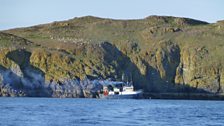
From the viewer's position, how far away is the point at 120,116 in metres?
88.3

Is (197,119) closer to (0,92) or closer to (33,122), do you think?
(33,122)

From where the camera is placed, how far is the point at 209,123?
79.2 meters

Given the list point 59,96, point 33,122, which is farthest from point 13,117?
point 59,96

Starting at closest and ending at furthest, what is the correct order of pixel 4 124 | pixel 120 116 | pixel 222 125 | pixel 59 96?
pixel 4 124
pixel 222 125
pixel 120 116
pixel 59 96

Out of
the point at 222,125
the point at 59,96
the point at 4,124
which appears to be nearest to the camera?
the point at 4,124

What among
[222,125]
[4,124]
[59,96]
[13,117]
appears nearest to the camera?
[4,124]

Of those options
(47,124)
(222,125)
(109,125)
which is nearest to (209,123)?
(222,125)

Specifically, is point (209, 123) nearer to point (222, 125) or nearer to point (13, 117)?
point (222, 125)

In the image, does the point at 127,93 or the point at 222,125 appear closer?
the point at 222,125

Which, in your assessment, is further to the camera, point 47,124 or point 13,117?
point 13,117

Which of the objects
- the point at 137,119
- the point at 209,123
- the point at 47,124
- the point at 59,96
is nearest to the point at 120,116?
the point at 137,119

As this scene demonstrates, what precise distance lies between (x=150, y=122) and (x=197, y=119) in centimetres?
972

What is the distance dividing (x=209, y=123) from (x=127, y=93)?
121 metres

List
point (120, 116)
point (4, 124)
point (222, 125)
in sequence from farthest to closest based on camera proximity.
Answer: point (120, 116), point (222, 125), point (4, 124)
